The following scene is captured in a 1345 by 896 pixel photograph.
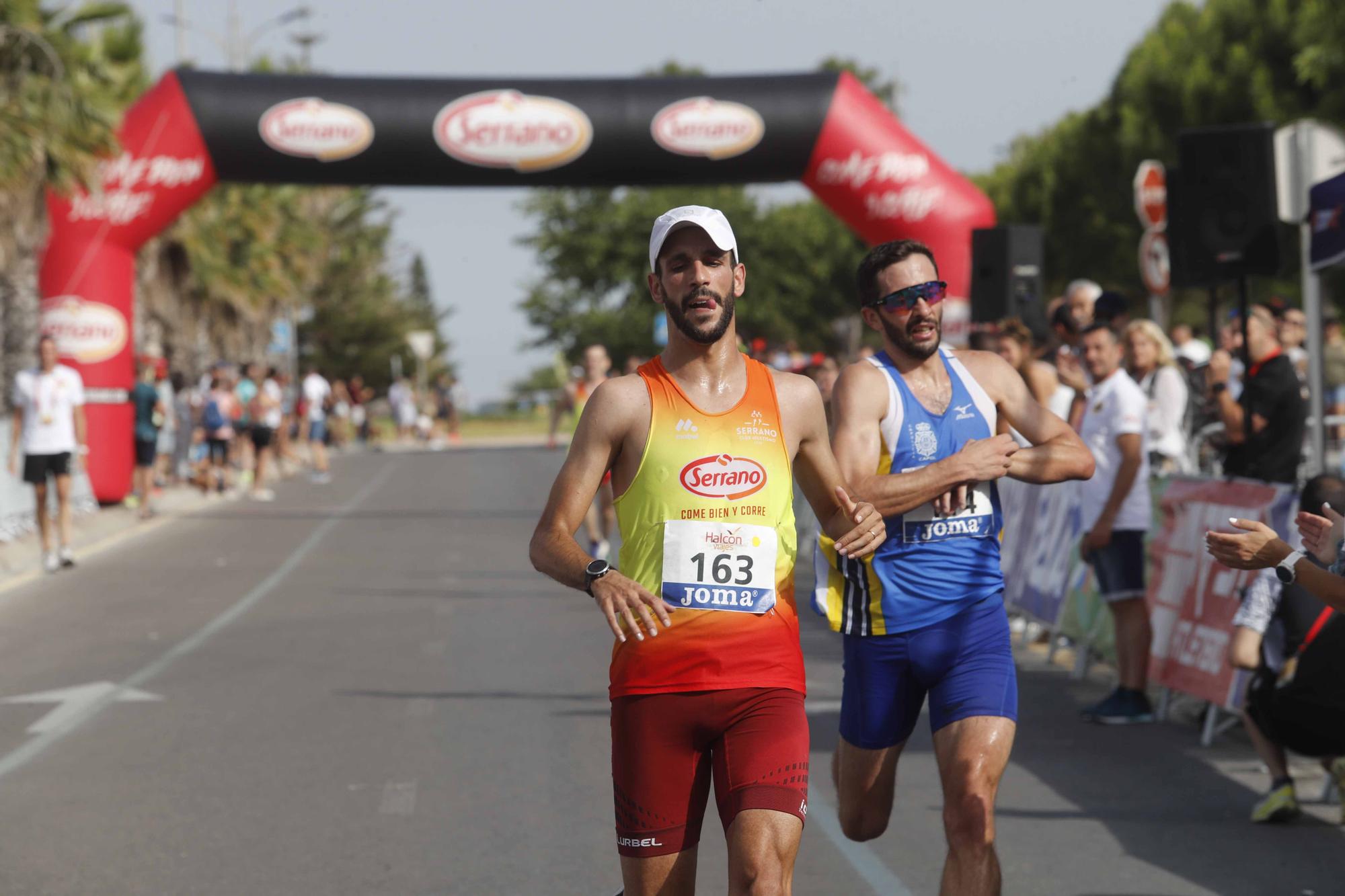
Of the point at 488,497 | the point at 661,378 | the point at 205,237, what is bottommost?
the point at 488,497

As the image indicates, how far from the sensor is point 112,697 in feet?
31.8

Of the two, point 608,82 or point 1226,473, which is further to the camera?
point 608,82

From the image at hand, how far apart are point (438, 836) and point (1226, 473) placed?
508 cm

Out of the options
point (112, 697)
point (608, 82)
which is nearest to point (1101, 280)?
point (608, 82)

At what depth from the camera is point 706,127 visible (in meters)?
22.4

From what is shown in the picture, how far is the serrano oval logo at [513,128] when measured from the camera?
22547 mm

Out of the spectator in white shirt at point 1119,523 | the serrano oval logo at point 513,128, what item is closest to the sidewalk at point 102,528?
the serrano oval logo at point 513,128

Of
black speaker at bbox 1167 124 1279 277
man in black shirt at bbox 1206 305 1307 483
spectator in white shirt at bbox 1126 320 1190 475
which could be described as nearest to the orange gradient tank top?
man in black shirt at bbox 1206 305 1307 483

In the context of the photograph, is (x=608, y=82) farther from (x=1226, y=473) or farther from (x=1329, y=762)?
(x=1329, y=762)

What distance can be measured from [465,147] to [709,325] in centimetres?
1894

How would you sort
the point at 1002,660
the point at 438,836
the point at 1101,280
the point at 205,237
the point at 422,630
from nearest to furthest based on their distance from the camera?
the point at 1002,660
the point at 438,836
the point at 422,630
the point at 205,237
the point at 1101,280

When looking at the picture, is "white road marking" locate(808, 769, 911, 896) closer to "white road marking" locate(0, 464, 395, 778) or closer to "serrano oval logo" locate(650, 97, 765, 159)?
"white road marking" locate(0, 464, 395, 778)

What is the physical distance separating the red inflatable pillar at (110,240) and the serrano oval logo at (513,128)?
3059 millimetres

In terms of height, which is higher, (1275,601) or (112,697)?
(1275,601)
